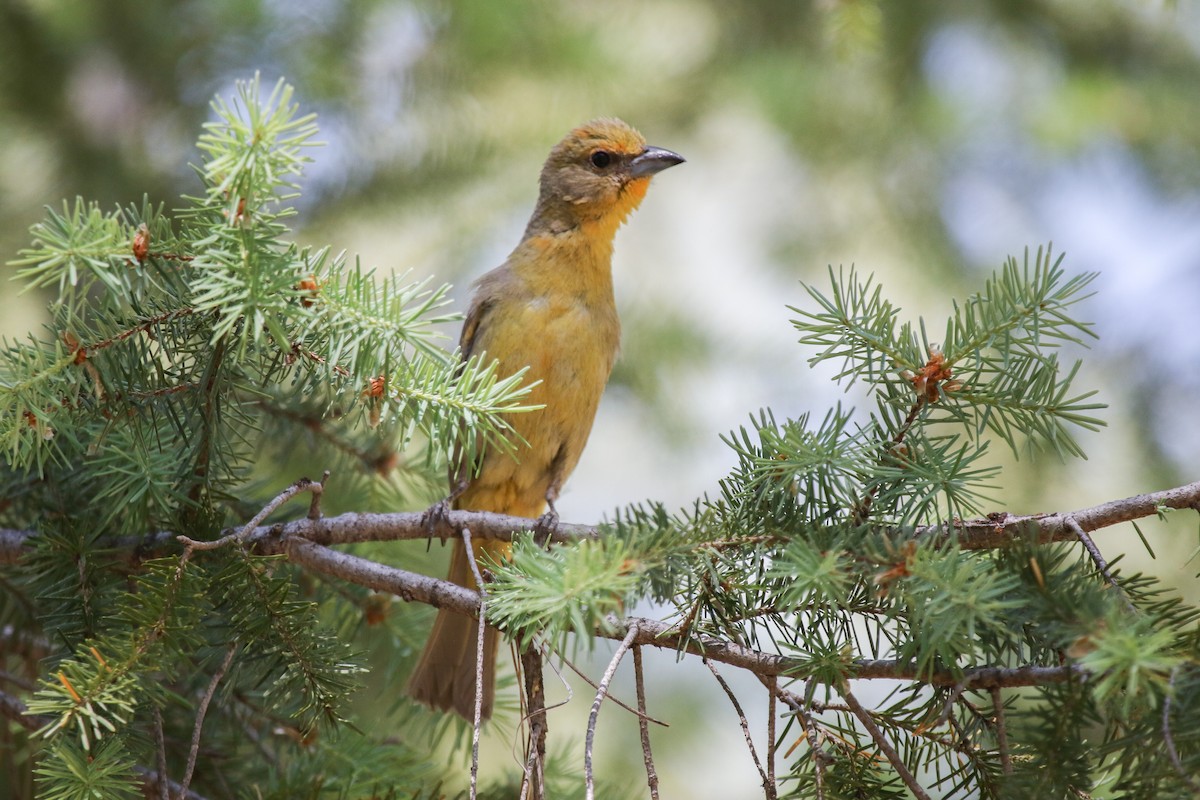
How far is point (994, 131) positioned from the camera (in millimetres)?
5234

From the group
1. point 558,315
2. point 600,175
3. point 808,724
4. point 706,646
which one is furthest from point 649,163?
point 808,724

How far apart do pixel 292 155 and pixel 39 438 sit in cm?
65

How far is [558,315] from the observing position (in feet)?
12.5

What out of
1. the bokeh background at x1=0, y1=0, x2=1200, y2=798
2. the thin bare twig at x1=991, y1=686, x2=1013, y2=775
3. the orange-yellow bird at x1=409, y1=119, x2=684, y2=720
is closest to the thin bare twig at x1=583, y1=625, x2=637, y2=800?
the thin bare twig at x1=991, y1=686, x2=1013, y2=775

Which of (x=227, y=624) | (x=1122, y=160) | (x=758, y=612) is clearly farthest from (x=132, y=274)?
(x=1122, y=160)

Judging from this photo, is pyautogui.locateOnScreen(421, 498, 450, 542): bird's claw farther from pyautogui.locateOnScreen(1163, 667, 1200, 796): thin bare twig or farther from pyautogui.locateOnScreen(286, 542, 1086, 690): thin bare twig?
pyautogui.locateOnScreen(1163, 667, 1200, 796): thin bare twig

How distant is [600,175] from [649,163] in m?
0.20

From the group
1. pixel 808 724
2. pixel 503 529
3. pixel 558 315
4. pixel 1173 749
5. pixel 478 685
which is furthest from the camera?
pixel 558 315

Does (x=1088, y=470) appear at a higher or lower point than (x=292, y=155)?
higher

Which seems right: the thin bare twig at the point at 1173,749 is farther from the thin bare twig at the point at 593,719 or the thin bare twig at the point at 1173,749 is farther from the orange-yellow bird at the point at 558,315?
the orange-yellow bird at the point at 558,315

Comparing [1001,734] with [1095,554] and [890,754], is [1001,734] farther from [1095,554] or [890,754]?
[1095,554]

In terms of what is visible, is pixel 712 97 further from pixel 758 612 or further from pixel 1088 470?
pixel 758 612

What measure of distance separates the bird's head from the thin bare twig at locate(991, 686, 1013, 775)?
9.12 ft

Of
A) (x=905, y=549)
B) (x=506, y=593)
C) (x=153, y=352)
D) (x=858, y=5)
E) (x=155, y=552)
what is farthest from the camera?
(x=858, y=5)
